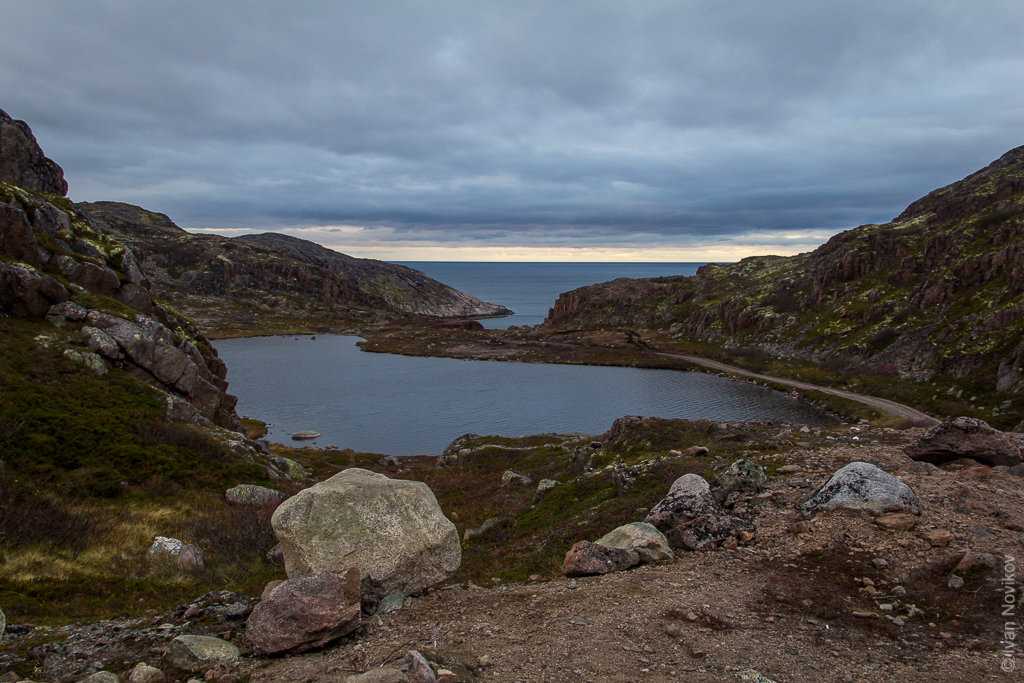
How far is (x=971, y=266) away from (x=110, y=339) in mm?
121162

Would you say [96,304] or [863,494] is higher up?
[96,304]

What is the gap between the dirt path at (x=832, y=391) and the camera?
7500cm

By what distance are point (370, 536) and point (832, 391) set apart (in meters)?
97.5

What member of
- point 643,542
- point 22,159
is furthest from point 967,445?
point 22,159

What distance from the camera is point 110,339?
42.0 m

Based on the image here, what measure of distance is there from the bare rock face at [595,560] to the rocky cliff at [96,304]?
106 ft

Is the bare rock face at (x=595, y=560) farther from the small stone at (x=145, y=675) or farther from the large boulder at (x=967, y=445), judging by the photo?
the large boulder at (x=967, y=445)

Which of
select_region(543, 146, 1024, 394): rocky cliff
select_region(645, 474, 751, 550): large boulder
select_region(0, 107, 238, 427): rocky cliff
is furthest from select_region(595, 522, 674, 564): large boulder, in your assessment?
select_region(543, 146, 1024, 394): rocky cliff

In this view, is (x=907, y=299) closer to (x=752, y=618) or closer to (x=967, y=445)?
(x=967, y=445)

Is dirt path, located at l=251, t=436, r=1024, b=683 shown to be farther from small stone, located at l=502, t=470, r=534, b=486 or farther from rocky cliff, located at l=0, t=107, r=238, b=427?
rocky cliff, located at l=0, t=107, r=238, b=427

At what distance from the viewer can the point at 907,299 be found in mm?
111562

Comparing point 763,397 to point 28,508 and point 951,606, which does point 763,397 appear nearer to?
point 951,606

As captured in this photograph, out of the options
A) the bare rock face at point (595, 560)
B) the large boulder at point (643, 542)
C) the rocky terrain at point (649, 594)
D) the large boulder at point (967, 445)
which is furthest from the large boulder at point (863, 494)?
the large boulder at point (967, 445)

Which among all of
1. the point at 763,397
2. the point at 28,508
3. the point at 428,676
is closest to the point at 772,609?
the point at 428,676
